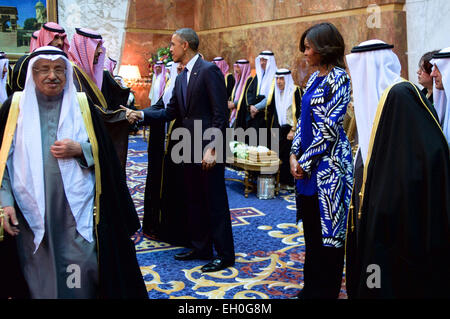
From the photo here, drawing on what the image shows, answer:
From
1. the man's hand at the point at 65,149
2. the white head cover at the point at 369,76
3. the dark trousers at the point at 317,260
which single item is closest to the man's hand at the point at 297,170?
the dark trousers at the point at 317,260

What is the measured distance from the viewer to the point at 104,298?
233cm

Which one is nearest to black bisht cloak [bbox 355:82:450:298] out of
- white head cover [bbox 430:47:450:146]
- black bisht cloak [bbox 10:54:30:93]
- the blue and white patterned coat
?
white head cover [bbox 430:47:450:146]

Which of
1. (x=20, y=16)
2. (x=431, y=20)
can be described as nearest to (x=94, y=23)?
(x=20, y=16)

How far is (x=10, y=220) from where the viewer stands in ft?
7.01

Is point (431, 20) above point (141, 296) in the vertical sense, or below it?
above

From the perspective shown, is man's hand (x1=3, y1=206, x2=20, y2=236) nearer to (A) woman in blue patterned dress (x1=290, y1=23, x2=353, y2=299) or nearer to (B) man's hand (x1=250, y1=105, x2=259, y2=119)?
(A) woman in blue patterned dress (x1=290, y1=23, x2=353, y2=299)

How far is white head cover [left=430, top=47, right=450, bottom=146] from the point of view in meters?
2.19

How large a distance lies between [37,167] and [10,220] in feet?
0.92

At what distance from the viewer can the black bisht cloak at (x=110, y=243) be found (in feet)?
7.43

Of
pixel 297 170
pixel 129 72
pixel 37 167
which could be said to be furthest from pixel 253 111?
pixel 129 72

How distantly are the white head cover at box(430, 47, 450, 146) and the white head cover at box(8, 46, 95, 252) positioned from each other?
71.7 inches
